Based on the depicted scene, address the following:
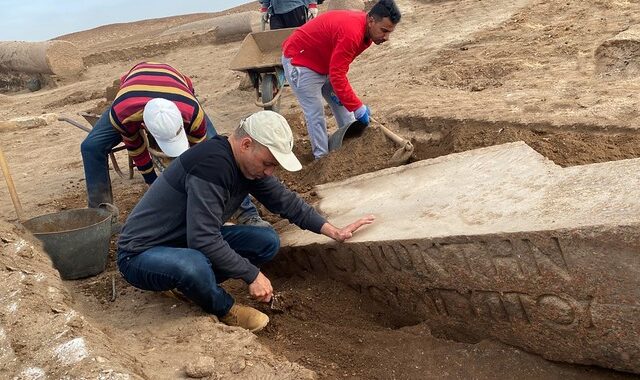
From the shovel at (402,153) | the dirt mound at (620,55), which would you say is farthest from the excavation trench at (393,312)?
the dirt mound at (620,55)

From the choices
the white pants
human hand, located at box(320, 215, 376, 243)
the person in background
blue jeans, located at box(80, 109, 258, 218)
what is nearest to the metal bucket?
blue jeans, located at box(80, 109, 258, 218)

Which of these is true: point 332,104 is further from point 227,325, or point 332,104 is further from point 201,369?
point 201,369

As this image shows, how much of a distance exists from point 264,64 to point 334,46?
1.72 metres

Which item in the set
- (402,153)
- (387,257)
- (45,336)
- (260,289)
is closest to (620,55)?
(402,153)

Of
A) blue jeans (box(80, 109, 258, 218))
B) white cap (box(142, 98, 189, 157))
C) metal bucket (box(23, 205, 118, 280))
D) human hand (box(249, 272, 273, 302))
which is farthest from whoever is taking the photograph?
blue jeans (box(80, 109, 258, 218))

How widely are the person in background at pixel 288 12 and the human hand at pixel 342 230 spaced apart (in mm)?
4838

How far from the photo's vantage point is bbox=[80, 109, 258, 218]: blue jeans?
4.66 m

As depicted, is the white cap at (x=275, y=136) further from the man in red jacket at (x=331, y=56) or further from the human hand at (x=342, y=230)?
the man in red jacket at (x=331, y=56)

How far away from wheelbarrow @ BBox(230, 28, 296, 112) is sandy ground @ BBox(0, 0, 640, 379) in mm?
496

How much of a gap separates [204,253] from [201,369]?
651 millimetres

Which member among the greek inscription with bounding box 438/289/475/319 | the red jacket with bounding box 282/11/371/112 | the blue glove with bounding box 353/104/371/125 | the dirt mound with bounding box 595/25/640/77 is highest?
the red jacket with bounding box 282/11/371/112

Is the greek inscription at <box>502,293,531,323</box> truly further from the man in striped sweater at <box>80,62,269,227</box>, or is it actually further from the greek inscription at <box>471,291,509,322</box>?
the man in striped sweater at <box>80,62,269,227</box>

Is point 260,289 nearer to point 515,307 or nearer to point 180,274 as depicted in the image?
point 180,274

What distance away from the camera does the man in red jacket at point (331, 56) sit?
4812 millimetres
